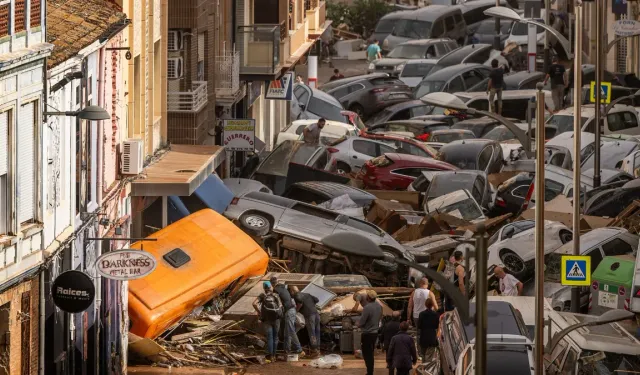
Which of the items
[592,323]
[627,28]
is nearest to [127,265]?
[592,323]

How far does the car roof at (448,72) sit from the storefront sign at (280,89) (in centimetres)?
1180

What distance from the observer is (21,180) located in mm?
20141

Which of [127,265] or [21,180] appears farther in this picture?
[127,265]

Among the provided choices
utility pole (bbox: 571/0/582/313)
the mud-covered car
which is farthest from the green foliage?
utility pole (bbox: 571/0/582/313)

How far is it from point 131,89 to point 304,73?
136 ft

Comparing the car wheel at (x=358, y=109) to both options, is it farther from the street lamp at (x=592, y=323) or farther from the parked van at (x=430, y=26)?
the street lamp at (x=592, y=323)

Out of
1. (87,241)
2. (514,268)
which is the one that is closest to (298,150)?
(514,268)

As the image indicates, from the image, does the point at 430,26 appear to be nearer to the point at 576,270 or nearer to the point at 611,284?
the point at 611,284

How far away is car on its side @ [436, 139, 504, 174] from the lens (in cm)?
4225

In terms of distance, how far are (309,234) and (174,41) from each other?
5.59 metres

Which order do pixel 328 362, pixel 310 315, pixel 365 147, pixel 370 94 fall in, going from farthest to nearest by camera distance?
pixel 370 94 < pixel 365 147 < pixel 310 315 < pixel 328 362

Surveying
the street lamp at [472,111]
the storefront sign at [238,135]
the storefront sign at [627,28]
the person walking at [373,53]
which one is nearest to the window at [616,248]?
the street lamp at [472,111]

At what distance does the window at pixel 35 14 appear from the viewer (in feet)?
67.3

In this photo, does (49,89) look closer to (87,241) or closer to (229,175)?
(87,241)
